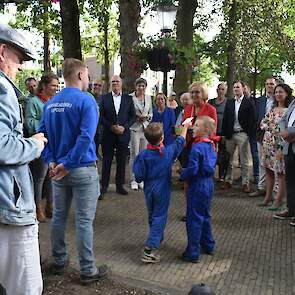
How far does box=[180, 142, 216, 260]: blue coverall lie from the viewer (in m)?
4.71

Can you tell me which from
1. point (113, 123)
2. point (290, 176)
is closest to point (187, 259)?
point (290, 176)

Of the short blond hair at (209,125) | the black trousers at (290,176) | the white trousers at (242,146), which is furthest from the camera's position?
the white trousers at (242,146)

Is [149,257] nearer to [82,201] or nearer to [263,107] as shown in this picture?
[82,201]

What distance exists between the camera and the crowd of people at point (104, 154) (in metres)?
2.46

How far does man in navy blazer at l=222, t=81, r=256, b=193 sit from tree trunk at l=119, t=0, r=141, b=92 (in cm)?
257

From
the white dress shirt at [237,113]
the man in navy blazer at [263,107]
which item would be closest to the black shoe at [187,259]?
the man in navy blazer at [263,107]

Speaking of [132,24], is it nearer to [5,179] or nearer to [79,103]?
[79,103]

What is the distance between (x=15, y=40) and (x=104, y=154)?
17.4ft

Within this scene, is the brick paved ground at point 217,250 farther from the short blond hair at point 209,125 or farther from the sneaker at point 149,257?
the short blond hair at point 209,125

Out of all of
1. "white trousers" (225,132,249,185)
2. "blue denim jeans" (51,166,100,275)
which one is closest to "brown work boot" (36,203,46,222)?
"blue denim jeans" (51,166,100,275)

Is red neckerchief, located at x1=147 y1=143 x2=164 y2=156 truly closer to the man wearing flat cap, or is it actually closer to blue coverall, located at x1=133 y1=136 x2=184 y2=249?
blue coverall, located at x1=133 y1=136 x2=184 y2=249

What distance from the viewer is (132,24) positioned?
34.2ft

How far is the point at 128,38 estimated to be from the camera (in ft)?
33.8

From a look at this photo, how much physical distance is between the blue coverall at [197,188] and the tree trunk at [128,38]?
546 cm
